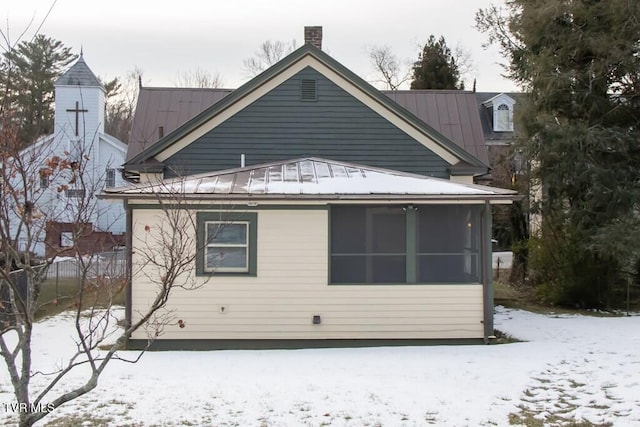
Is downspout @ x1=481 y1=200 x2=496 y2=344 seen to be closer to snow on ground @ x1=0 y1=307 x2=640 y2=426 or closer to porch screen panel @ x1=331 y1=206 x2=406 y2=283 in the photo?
snow on ground @ x1=0 y1=307 x2=640 y2=426

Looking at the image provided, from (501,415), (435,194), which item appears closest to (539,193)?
(435,194)

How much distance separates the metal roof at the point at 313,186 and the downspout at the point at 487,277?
1.72 feet

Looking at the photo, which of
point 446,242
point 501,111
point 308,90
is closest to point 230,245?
point 446,242

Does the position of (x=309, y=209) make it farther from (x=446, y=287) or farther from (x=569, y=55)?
(x=569, y=55)

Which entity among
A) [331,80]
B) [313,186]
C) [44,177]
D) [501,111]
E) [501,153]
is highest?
[501,111]

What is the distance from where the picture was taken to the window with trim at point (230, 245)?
446 inches

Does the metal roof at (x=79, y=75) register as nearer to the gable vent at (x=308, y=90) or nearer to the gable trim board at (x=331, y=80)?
the gable trim board at (x=331, y=80)

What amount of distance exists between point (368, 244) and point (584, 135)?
7.52 m

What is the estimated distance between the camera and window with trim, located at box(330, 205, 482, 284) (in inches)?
466

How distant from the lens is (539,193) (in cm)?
2041

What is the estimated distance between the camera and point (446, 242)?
12.5 metres

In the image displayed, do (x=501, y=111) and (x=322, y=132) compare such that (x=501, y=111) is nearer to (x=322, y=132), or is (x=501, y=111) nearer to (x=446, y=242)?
(x=322, y=132)

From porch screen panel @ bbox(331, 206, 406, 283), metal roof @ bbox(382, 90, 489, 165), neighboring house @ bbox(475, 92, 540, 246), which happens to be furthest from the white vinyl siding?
neighboring house @ bbox(475, 92, 540, 246)

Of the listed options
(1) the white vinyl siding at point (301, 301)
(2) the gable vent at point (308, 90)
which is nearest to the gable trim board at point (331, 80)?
(2) the gable vent at point (308, 90)
